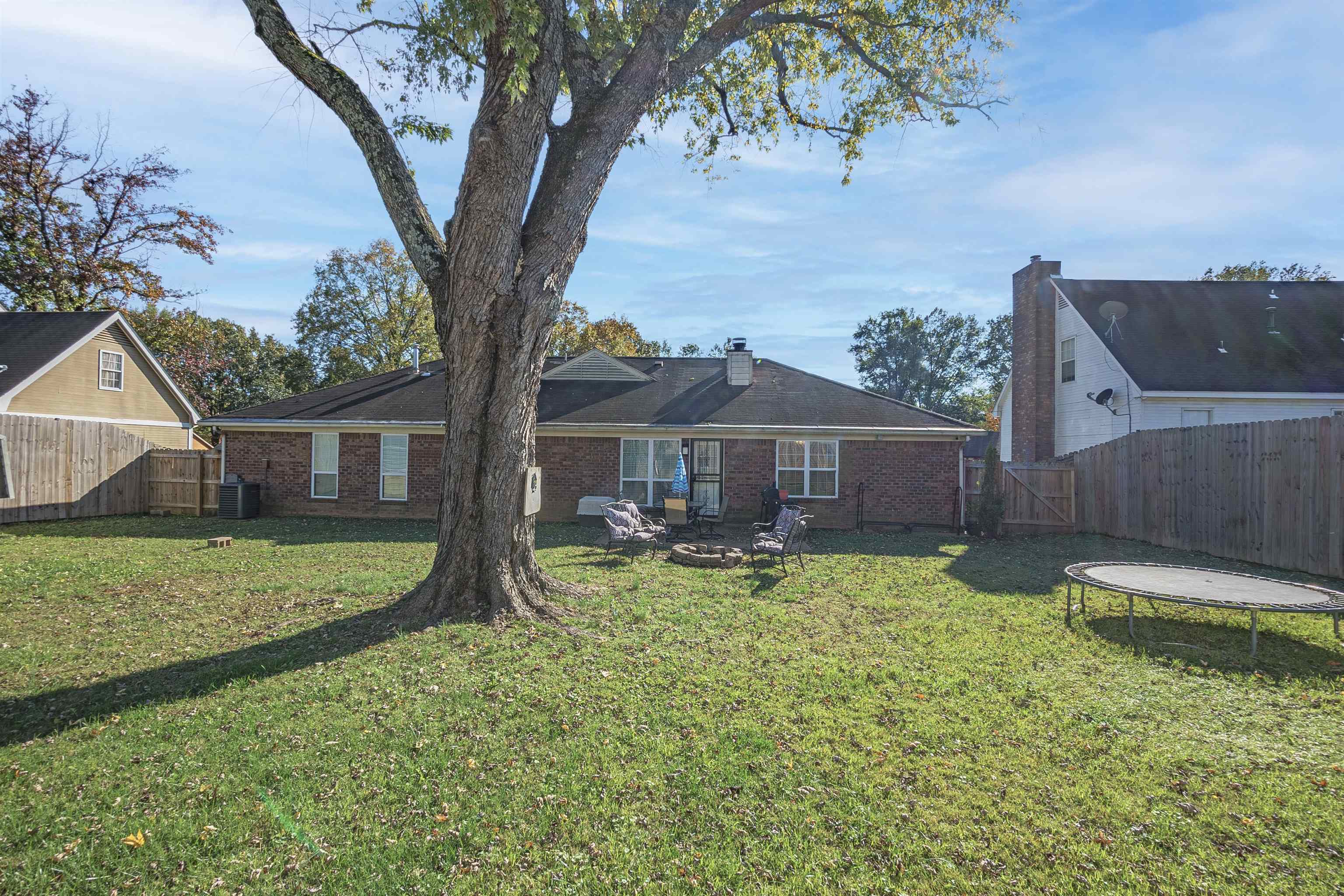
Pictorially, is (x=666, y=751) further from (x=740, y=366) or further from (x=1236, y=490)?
(x=740, y=366)

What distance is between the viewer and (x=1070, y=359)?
63.3 feet

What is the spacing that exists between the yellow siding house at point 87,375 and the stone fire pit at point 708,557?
18.5m

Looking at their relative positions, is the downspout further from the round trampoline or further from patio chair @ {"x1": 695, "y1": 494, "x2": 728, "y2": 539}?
the round trampoline

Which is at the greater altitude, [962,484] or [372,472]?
[372,472]

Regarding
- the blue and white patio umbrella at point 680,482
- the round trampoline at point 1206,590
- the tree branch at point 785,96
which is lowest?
the round trampoline at point 1206,590

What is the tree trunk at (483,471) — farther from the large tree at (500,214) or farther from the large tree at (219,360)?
the large tree at (219,360)

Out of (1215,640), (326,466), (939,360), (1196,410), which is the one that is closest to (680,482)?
(326,466)

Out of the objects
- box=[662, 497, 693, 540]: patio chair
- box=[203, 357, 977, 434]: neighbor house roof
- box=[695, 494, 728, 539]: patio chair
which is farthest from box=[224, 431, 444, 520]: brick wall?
box=[695, 494, 728, 539]: patio chair

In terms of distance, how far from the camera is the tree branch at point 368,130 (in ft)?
21.9

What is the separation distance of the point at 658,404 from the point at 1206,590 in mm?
12824

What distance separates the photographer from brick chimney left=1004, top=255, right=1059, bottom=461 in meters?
20.1

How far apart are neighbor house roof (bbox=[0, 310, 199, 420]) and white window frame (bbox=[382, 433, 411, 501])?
33.1 feet

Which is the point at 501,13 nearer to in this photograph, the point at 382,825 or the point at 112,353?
the point at 382,825

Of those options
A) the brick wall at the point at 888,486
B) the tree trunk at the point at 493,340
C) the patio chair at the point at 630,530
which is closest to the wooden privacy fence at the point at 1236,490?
the brick wall at the point at 888,486
